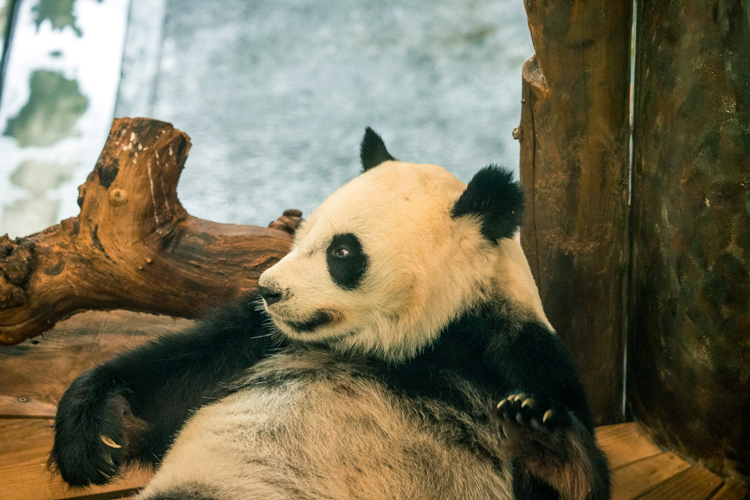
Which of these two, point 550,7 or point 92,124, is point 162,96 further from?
point 550,7

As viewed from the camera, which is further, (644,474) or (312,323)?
(644,474)

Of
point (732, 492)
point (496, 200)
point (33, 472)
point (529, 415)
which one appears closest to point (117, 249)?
point (33, 472)

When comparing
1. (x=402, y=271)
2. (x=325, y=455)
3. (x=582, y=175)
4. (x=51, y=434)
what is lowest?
(x=51, y=434)

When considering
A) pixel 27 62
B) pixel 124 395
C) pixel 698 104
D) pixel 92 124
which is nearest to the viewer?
pixel 124 395

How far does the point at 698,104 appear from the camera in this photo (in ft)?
6.16

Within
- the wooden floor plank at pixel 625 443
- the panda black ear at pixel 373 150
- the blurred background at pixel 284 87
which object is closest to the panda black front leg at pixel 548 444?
the wooden floor plank at pixel 625 443

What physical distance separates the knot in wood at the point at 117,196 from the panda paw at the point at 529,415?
1.71 metres

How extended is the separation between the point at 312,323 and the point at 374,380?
27 cm

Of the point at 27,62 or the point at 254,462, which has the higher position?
the point at 27,62

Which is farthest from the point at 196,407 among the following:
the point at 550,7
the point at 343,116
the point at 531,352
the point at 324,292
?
the point at 343,116

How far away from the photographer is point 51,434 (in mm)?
2160

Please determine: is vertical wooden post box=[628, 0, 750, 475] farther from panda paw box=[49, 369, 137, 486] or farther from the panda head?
panda paw box=[49, 369, 137, 486]

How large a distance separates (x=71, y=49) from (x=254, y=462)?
3608 millimetres

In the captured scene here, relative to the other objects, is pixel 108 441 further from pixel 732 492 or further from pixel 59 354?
pixel 732 492
